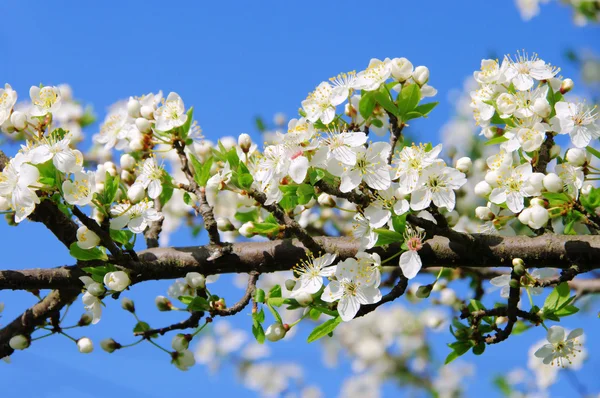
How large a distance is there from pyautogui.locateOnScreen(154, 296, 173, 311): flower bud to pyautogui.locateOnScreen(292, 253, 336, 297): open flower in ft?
2.37

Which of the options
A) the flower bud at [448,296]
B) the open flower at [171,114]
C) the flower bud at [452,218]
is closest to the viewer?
the flower bud at [452,218]

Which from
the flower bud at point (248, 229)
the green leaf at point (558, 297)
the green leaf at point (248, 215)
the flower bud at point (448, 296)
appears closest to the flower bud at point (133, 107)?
the green leaf at point (248, 215)

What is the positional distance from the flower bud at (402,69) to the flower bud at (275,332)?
0.92 metres

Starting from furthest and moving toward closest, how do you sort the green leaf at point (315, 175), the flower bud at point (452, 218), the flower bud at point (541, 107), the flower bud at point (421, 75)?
the flower bud at point (452, 218) → the flower bud at point (421, 75) → the flower bud at point (541, 107) → the green leaf at point (315, 175)

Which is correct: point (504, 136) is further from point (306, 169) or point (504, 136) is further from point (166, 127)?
point (166, 127)

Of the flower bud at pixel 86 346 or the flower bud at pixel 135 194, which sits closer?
the flower bud at pixel 135 194

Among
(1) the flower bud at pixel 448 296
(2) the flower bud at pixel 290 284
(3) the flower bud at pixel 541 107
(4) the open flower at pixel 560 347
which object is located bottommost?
(4) the open flower at pixel 560 347

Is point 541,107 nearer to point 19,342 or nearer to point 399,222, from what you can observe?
point 399,222

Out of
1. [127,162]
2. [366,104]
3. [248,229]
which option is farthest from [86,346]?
[366,104]

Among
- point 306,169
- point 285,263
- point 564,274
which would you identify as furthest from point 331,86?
point 564,274

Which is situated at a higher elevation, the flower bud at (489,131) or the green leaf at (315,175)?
the flower bud at (489,131)

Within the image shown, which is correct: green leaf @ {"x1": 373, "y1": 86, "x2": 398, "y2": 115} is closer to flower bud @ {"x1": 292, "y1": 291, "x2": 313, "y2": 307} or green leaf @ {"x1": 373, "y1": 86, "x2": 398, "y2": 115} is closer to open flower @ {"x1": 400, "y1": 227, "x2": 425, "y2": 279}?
open flower @ {"x1": 400, "y1": 227, "x2": 425, "y2": 279}

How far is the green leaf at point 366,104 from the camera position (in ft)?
7.48

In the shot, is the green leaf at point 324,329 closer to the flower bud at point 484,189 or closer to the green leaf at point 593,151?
the flower bud at point 484,189
